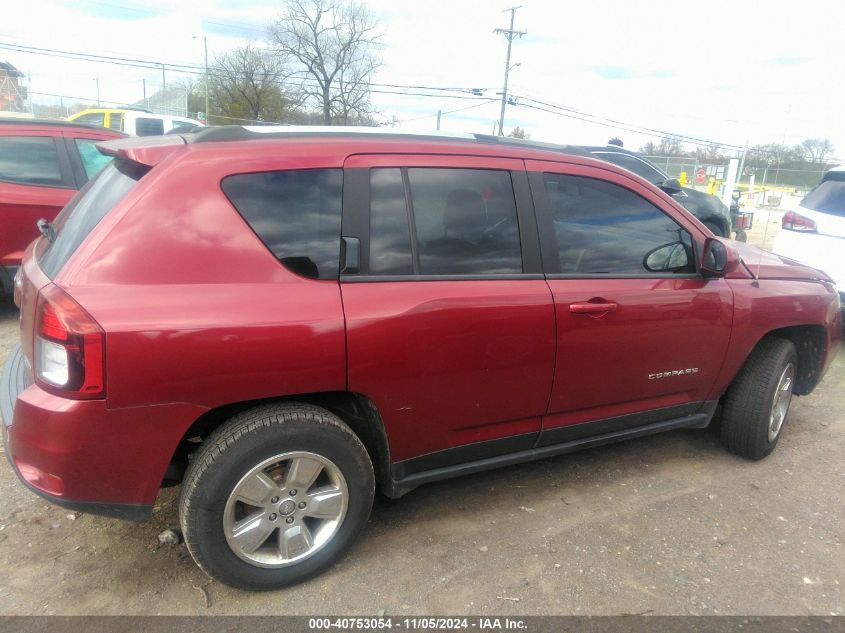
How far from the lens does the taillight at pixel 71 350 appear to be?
198cm

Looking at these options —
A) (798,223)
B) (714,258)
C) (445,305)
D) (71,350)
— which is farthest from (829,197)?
(71,350)

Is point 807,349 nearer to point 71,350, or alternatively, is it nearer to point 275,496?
point 275,496

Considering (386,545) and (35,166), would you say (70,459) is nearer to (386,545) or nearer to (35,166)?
(386,545)

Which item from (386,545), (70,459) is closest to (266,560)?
(386,545)

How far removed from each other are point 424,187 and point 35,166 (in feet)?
16.3

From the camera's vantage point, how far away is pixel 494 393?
2.74 meters

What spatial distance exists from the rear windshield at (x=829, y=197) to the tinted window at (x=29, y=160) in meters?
7.68

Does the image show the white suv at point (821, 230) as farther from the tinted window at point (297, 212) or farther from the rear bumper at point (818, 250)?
the tinted window at point (297, 212)

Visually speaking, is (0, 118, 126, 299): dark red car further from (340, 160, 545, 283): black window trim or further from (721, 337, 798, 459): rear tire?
(721, 337, 798, 459): rear tire

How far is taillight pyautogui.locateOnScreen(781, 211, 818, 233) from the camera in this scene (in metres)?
6.24

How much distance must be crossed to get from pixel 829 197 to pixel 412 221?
18.8 feet

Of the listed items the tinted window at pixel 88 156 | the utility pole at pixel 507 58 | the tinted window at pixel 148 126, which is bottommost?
the tinted window at pixel 88 156

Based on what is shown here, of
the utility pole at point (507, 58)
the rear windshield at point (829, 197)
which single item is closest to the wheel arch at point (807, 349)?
the rear windshield at point (829, 197)

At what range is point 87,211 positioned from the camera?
2457 millimetres
